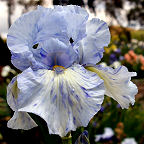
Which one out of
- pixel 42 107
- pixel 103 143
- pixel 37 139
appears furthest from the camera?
pixel 37 139

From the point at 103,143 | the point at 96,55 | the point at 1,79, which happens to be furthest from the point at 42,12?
the point at 1,79

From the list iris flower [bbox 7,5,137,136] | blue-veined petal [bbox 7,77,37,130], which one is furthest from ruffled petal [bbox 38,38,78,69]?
blue-veined petal [bbox 7,77,37,130]

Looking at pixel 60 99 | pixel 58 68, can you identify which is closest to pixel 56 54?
pixel 58 68

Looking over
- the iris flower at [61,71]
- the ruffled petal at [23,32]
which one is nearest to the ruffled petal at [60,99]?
the iris flower at [61,71]

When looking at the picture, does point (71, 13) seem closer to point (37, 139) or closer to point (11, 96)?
point (11, 96)

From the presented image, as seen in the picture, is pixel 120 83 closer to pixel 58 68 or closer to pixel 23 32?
pixel 58 68

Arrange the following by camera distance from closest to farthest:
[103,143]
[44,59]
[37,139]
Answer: [44,59]
[103,143]
[37,139]

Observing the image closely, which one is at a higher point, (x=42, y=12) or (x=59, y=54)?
(x=42, y=12)

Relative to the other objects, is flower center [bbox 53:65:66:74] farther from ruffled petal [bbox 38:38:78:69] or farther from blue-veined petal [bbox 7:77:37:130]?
blue-veined petal [bbox 7:77:37:130]

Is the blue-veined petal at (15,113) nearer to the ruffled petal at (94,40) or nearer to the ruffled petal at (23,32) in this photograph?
the ruffled petal at (23,32)

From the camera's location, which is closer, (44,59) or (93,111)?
(93,111)
